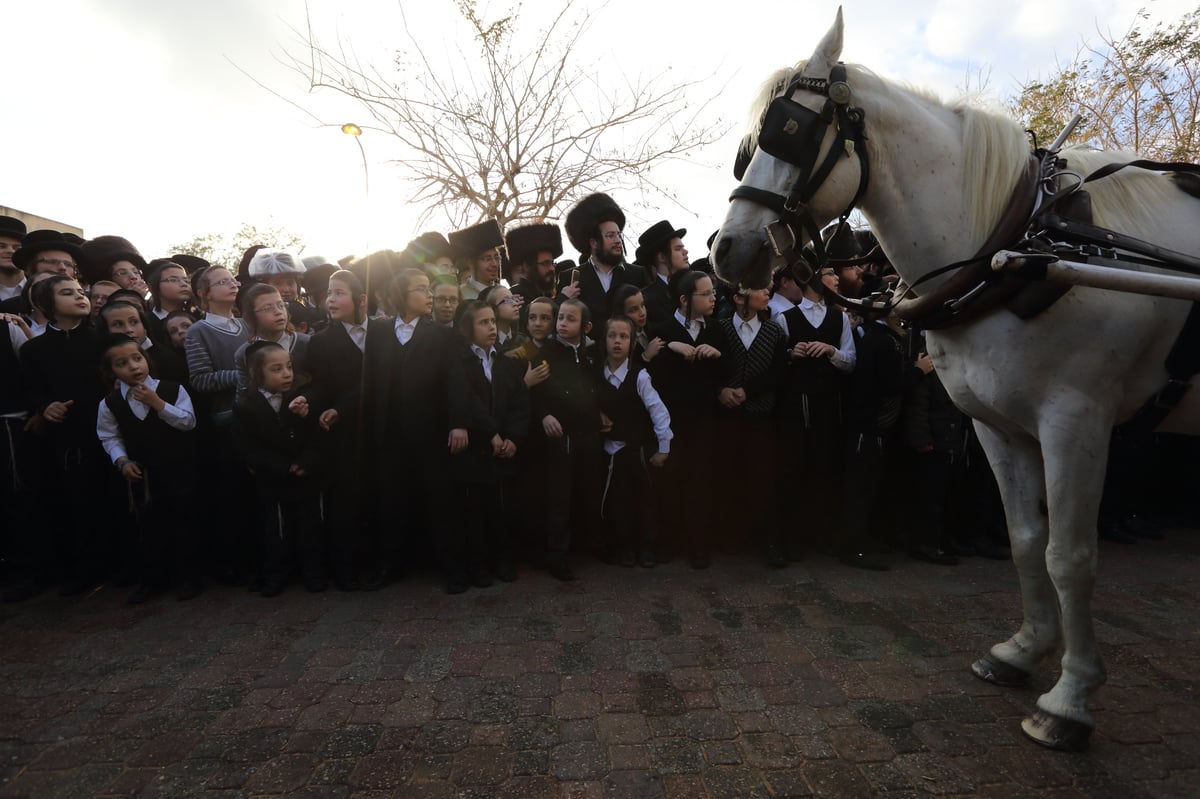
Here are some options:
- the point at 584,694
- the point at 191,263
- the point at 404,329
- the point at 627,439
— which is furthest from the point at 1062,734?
the point at 191,263

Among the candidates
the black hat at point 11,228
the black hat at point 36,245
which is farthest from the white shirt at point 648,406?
the black hat at point 11,228

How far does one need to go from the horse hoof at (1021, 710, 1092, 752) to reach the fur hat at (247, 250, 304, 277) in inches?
261

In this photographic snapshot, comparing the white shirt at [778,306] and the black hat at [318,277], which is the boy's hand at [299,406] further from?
the white shirt at [778,306]

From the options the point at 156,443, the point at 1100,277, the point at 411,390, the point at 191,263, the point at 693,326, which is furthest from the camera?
the point at 191,263

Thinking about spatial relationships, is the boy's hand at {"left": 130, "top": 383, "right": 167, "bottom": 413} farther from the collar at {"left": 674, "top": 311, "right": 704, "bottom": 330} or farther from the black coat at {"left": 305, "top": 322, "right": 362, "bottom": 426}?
the collar at {"left": 674, "top": 311, "right": 704, "bottom": 330}

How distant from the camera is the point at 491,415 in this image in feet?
14.4

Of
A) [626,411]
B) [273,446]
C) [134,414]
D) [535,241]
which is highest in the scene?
[535,241]

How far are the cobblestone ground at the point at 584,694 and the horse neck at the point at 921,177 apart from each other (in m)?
1.90

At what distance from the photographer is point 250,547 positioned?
15.1 feet

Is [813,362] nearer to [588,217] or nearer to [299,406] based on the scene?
[588,217]

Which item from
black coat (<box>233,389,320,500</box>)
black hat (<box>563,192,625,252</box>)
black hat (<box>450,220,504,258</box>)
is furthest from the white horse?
black hat (<box>450,220,504,258</box>)

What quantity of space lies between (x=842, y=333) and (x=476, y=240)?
3.46m

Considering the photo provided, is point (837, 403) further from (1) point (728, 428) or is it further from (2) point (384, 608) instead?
(2) point (384, 608)

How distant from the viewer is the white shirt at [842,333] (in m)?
4.66
